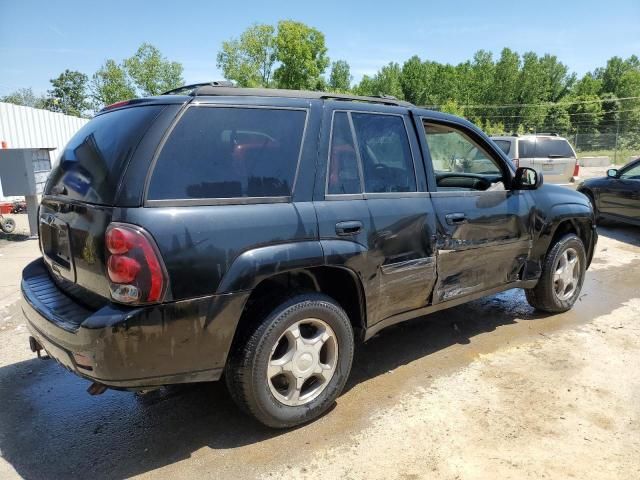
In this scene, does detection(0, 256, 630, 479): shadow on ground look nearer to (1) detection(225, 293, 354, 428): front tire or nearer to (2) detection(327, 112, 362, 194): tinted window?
(1) detection(225, 293, 354, 428): front tire

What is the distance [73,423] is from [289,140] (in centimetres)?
223

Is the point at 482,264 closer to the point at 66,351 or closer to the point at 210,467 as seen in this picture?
the point at 210,467

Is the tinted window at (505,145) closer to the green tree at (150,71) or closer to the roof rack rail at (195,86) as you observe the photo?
the roof rack rail at (195,86)

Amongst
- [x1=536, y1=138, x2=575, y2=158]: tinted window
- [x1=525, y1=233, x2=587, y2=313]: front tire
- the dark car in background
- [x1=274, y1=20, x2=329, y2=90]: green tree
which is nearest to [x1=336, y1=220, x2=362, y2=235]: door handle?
[x1=525, y1=233, x2=587, y2=313]: front tire

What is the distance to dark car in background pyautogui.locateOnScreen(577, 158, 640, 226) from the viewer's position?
8.70m

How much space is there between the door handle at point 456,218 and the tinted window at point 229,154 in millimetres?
1351

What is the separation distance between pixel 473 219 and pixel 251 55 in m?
49.6

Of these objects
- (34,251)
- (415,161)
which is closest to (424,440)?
(415,161)

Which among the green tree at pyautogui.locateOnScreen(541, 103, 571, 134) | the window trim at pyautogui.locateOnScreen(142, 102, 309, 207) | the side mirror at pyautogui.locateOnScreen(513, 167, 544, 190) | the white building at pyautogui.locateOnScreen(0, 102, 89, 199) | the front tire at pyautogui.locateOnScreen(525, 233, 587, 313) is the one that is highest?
the green tree at pyautogui.locateOnScreen(541, 103, 571, 134)

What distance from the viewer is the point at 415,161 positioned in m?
3.50

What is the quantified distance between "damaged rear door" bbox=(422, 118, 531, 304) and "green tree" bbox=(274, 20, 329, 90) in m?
44.0

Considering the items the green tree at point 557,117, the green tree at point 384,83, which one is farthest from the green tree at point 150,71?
the green tree at point 557,117

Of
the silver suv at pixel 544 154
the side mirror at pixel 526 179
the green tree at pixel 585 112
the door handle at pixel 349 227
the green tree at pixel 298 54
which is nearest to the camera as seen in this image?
the door handle at pixel 349 227

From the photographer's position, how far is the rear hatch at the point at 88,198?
2.37 meters
